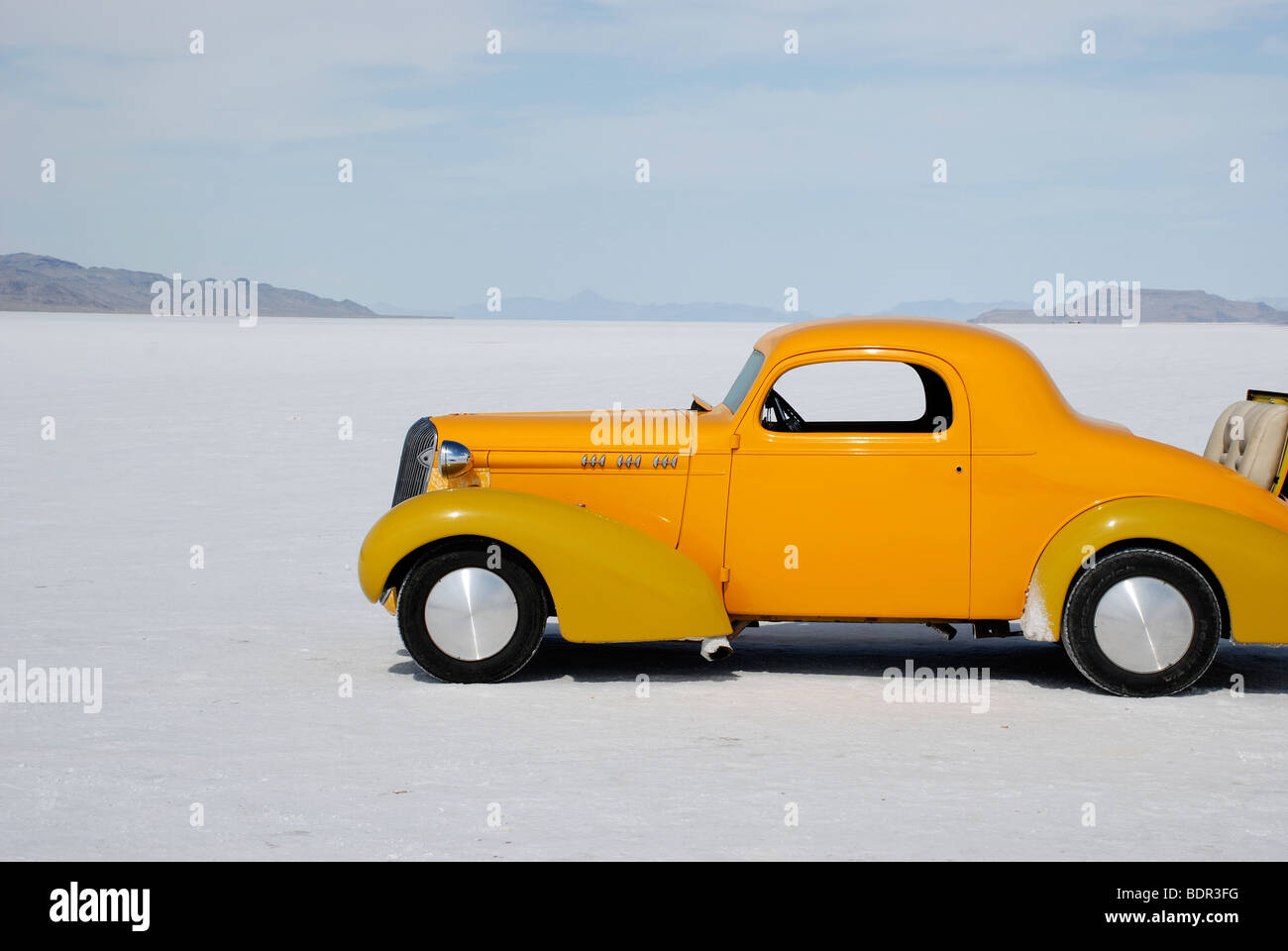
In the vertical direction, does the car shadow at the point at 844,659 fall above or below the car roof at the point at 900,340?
below

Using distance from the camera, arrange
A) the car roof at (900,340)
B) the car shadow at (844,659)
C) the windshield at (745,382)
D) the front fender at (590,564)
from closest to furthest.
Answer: the front fender at (590,564)
the car roof at (900,340)
the windshield at (745,382)
the car shadow at (844,659)

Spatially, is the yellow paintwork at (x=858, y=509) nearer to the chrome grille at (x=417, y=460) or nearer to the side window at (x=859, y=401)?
the side window at (x=859, y=401)

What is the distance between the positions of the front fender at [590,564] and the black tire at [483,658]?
105 millimetres

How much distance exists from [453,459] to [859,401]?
20.3 m

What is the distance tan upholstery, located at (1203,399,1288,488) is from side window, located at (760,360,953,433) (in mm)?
1587

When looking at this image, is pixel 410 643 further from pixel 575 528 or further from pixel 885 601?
pixel 885 601

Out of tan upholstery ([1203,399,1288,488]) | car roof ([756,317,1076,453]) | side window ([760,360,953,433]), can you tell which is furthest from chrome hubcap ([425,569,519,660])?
tan upholstery ([1203,399,1288,488])

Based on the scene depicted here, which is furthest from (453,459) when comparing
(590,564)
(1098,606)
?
(1098,606)

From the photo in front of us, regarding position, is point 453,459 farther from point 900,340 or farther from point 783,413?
point 900,340

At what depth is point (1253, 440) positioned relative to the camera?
830cm

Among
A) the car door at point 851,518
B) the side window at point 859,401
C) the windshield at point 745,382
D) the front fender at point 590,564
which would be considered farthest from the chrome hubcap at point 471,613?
the side window at point 859,401

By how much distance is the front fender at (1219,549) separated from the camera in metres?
7.56

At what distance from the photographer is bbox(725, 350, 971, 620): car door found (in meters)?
7.84

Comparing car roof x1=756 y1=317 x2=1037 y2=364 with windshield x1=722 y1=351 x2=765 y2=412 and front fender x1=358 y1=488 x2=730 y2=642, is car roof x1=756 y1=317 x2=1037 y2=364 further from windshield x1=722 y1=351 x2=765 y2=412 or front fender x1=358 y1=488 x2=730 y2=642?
front fender x1=358 y1=488 x2=730 y2=642
